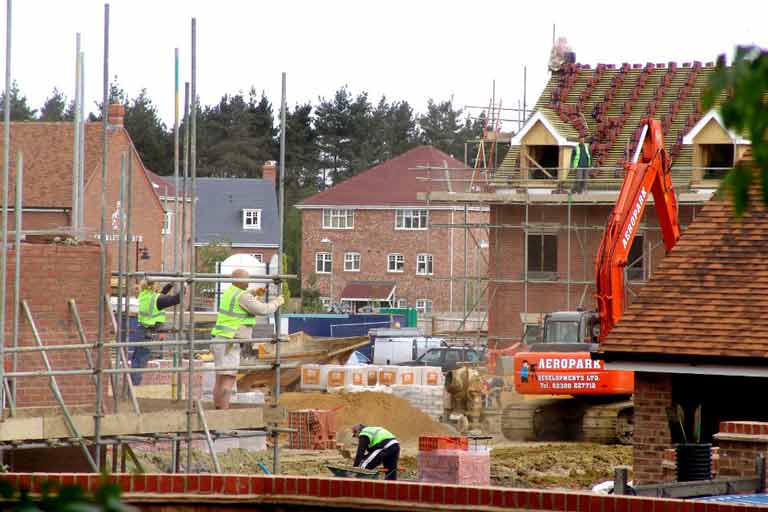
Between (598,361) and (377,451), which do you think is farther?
Answer: (598,361)

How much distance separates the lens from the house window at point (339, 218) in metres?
76.6

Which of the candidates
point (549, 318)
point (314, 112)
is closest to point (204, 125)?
point (314, 112)

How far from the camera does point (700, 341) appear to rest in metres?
15.2

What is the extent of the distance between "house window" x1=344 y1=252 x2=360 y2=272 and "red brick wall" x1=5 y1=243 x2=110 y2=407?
62418 mm

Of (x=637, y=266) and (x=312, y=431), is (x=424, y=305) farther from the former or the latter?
(x=312, y=431)

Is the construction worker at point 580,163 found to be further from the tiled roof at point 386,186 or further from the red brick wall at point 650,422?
the tiled roof at point 386,186

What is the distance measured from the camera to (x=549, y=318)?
27.7 m

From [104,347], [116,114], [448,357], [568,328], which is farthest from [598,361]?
[116,114]

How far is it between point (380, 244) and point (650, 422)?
60.9 m

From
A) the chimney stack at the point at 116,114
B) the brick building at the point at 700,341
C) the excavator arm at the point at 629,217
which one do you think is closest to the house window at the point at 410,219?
the chimney stack at the point at 116,114

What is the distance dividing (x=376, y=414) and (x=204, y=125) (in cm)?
7177

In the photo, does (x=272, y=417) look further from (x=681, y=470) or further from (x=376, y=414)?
(x=376, y=414)

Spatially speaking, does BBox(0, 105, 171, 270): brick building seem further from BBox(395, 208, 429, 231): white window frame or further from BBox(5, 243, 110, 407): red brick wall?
BBox(5, 243, 110, 407): red brick wall

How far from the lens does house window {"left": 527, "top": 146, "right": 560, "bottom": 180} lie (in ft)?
133
